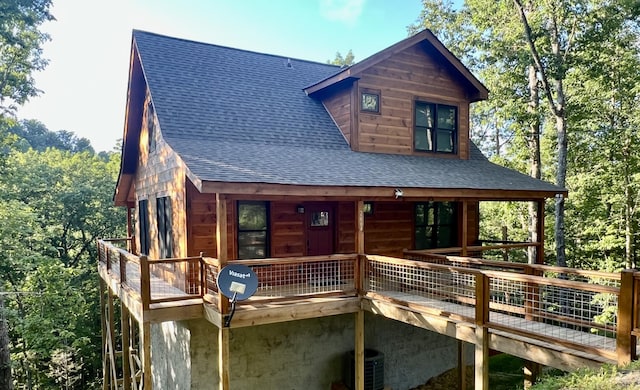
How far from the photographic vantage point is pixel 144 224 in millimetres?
12195

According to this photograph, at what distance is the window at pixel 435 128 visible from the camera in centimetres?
1172

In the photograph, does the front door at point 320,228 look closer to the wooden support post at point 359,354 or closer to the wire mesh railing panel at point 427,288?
the wire mesh railing panel at point 427,288

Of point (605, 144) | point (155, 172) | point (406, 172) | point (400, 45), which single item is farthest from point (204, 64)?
point (605, 144)

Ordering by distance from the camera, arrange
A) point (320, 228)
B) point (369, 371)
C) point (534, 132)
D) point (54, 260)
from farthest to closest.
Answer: point (54, 260) < point (534, 132) < point (320, 228) < point (369, 371)

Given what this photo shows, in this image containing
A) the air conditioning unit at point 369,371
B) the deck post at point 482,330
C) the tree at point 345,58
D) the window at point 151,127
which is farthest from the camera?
the tree at point 345,58

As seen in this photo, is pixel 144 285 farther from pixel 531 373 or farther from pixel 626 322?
pixel 531 373

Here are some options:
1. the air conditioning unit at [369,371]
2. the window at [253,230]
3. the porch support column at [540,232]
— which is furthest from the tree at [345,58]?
the air conditioning unit at [369,371]

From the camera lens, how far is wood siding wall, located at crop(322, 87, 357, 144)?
10930 mm

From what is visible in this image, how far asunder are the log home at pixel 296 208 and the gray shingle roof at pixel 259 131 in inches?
2.2

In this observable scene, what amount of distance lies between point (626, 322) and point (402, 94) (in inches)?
319

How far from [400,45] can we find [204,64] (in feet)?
18.0

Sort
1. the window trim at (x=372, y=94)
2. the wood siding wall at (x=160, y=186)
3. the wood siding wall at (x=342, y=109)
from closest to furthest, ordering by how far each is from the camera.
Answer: the wood siding wall at (x=160, y=186) < the window trim at (x=372, y=94) < the wood siding wall at (x=342, y=109)

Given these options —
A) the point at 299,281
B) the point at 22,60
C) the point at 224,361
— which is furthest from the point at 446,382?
the point at 22,60

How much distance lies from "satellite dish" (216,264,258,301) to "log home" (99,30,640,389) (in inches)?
12.1
